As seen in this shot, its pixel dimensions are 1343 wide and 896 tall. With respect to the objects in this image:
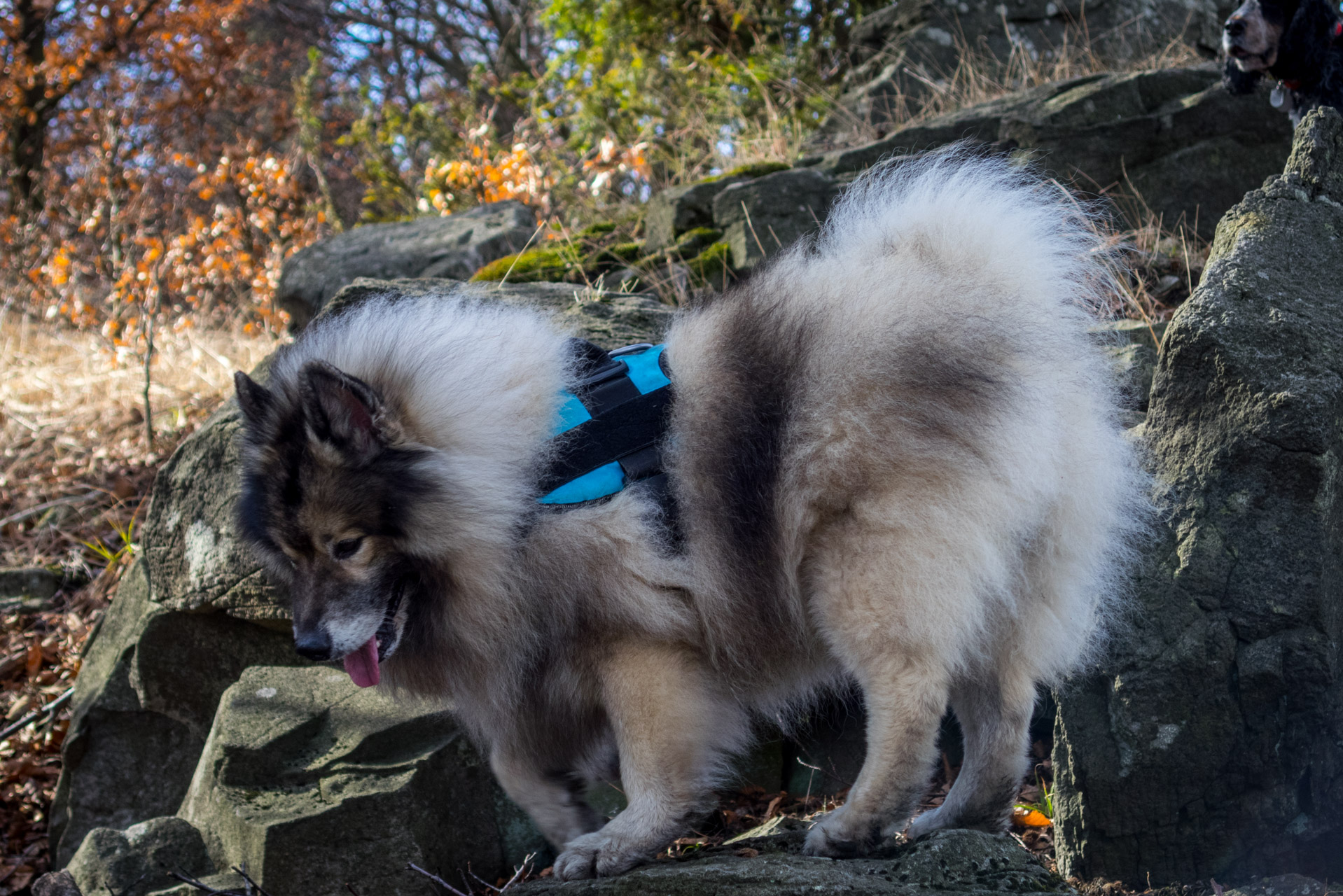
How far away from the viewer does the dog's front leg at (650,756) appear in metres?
2.55

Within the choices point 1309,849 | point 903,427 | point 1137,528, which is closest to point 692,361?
point 903,427

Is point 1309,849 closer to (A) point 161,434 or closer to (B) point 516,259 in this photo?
(B) point 516,259

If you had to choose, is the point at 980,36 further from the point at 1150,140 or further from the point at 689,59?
the point at 1150,140

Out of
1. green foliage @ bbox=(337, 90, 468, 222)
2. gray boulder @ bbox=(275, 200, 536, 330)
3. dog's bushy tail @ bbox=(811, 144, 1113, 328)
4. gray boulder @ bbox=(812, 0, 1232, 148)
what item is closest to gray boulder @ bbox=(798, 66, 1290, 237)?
gray boulder @ bbox=(812, 0, 1232, 148)

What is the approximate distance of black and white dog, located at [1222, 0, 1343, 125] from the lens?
17.3ft

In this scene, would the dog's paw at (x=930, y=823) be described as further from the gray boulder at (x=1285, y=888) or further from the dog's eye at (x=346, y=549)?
the dog's eye at (x=346, y=549)

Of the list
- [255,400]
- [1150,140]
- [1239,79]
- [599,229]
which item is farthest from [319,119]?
[255,400]

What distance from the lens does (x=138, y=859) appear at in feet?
11.1

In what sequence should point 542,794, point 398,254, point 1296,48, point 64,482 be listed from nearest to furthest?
point 542,794 < point 1296,48 < point 398,254 < point 64,482

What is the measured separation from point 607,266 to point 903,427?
13.6ft

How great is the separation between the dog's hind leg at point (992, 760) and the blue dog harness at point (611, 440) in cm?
106

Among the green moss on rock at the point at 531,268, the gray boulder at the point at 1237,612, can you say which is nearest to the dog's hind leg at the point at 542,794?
the gray boulder at the point at 1237,612

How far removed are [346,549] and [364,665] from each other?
14.2 inches

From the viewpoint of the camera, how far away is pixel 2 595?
6445 mm
